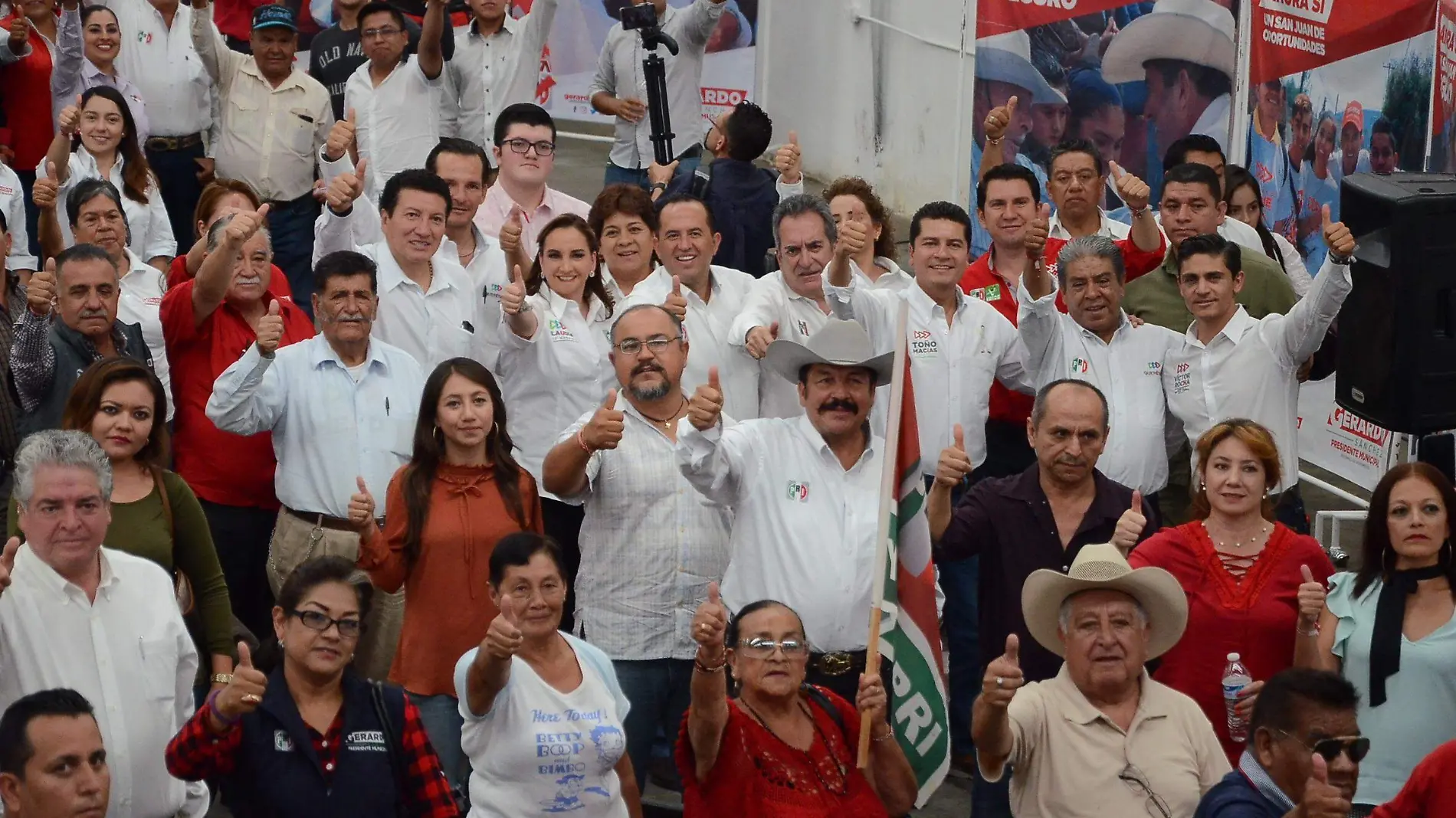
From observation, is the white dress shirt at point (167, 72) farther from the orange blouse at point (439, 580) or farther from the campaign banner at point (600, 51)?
the orange blouse at point (439, 580)

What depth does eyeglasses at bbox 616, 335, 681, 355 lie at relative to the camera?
6863 mm

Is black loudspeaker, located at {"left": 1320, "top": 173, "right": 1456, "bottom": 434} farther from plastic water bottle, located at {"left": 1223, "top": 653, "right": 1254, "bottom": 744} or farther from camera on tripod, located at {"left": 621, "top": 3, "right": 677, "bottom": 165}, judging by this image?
camera on tripod, located at {"left": 621, "top": 3, "right": 677, "bottom": 165}

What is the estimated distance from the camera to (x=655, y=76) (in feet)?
35.1

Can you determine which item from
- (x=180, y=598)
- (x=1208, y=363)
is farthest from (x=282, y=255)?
(x=1208, y=363)

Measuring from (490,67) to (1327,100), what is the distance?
4240mm

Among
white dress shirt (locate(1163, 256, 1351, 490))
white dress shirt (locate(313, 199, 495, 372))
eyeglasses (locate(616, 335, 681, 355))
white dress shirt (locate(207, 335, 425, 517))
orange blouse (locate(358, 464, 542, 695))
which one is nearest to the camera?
orange blouse (locate(358, 464, 542, 695))

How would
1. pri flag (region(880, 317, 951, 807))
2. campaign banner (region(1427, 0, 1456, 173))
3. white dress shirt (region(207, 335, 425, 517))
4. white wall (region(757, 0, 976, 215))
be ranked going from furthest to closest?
1. white wall (region(757, 0, 976, 215))
2. campaign banner (region(1427, 0, 1456, 173))
3. white dress shirt (region(207, 335, 425, 517))
4. pri flag (region(880, 317, 951, 807))

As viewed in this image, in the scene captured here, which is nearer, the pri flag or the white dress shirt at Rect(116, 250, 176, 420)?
the pri flag

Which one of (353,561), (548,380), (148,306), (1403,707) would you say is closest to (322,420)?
(353,561)

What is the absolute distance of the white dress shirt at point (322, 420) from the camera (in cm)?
720

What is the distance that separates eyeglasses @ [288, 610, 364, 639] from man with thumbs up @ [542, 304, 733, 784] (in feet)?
4.40

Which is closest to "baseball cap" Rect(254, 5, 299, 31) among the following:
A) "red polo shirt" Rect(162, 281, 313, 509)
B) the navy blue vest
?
"red polo shirt" Rect(162, 281, 313, 509)

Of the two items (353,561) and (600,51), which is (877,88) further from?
(353,561)

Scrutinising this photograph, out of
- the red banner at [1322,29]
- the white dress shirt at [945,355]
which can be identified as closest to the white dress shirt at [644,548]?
the white dress shirt at [945,355]
